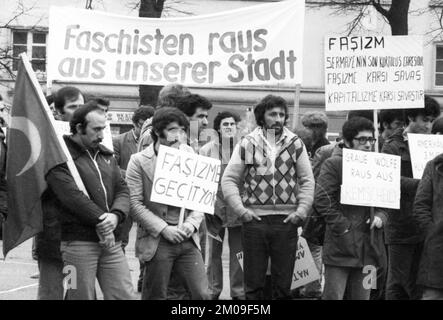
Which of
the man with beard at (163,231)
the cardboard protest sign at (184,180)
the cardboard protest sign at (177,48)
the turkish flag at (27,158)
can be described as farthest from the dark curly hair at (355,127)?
the turkish flag at (27,158)

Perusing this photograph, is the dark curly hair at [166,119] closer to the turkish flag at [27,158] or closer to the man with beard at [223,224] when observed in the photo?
the turkish flag at [27,158]

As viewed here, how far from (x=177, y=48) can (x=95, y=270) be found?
12.4 feet

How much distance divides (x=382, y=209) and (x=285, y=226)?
867 mm

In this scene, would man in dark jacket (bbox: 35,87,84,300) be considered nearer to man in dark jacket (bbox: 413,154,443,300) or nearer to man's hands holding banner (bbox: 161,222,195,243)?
man's hands holding banner (bbox: 161,222,195,243)

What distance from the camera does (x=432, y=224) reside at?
7.61 m

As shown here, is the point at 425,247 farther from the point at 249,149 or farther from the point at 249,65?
the point at 249,65

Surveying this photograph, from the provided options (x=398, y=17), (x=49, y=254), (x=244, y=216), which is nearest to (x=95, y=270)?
(x=49, y=254)

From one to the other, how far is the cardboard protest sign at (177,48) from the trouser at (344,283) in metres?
2.56

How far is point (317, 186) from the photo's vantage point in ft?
27.9

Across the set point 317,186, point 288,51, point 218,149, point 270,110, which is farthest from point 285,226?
point 288,51

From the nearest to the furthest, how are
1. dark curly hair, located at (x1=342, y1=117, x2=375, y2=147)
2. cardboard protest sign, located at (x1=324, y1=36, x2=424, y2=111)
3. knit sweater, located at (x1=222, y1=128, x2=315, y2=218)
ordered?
knit sweater, located at (x1=222, y1=128, x2=315, y2=218) < dark curly hair, located at (x1=342, y1=117, x2=375, y2=147) < cardboard protest sign, located at (x1=324, y1=36, x2=424, y2=111)

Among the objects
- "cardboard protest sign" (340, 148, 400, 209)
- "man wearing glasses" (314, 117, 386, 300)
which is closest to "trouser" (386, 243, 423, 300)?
"man wearing glasses" (314, 117, 386, 300)

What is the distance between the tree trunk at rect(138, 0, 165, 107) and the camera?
21.0 metres

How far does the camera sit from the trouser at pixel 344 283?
27.1 feet
